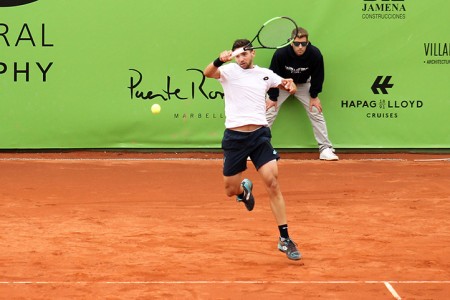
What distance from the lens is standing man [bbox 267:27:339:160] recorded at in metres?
14.0

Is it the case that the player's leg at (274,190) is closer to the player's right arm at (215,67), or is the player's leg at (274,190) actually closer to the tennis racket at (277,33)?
the player's right arm at (215,67)

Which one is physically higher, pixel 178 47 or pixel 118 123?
pixel 178 47

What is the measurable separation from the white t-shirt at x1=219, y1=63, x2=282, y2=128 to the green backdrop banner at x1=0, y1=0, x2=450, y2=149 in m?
5.89

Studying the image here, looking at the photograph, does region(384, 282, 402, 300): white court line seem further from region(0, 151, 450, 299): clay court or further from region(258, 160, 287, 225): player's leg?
region(258, 160, 287, 225): player's leg

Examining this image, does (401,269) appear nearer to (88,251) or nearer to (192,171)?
(88,251)

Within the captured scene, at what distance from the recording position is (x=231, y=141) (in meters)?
8.59

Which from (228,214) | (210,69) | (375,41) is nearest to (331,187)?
(228,214)

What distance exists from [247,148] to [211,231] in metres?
1.32

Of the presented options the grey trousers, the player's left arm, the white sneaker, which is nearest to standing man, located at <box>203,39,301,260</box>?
the player's left arm

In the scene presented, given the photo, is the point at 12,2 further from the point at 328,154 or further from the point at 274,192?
the point at 274,192

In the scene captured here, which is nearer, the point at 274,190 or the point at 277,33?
the point at 274,190

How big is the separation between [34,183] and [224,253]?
465cm

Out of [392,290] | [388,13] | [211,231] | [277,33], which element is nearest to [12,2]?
[388,13]

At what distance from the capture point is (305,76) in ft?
46.4
